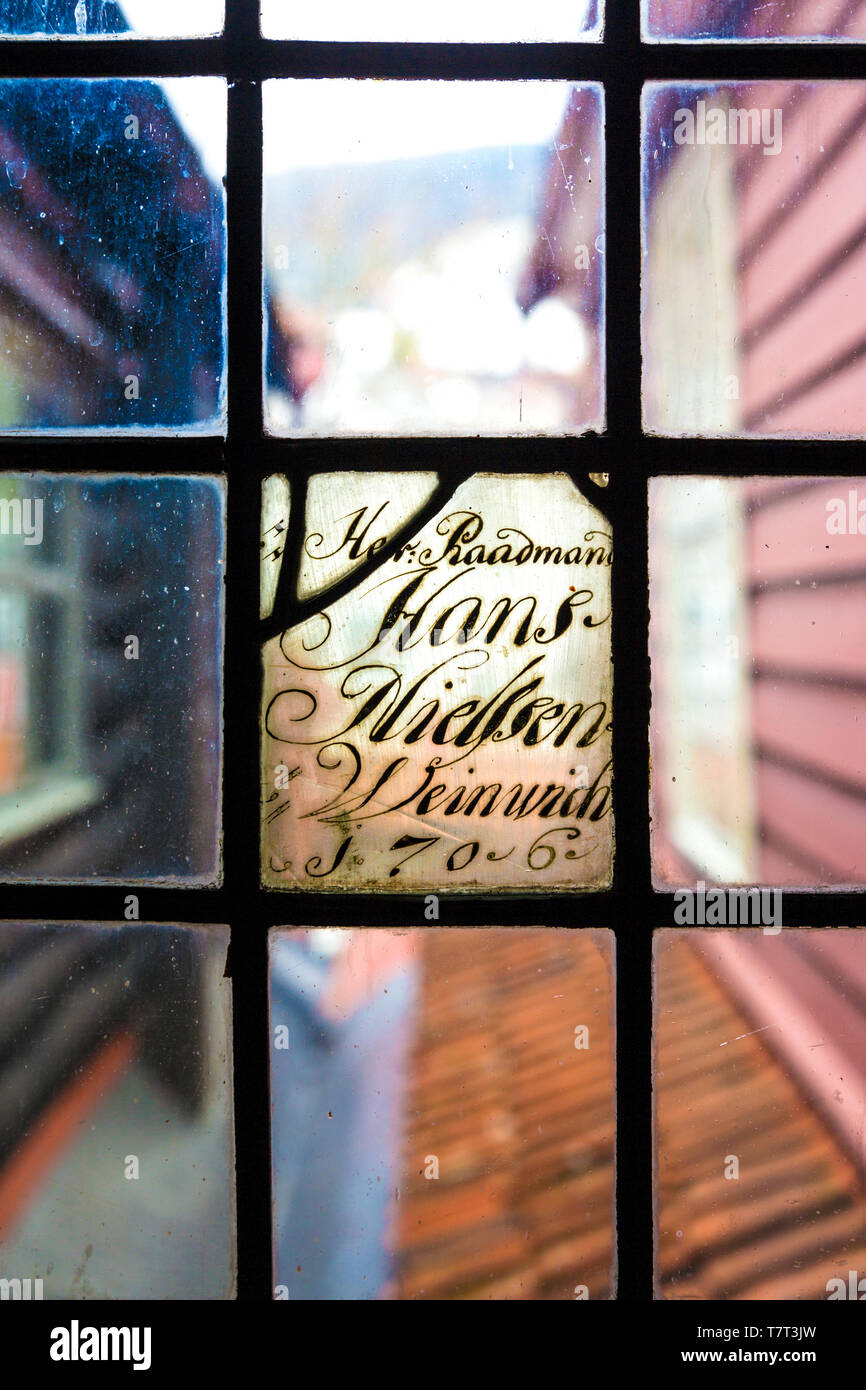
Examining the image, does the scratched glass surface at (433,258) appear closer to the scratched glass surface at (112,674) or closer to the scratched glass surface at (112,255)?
the scratched glass surface at (112,255)

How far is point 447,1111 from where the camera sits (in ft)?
3.78

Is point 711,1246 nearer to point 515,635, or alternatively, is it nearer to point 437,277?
point 515,635

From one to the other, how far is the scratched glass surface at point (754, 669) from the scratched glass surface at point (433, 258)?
0.27m

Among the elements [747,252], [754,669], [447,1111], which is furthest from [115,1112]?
[747,252]

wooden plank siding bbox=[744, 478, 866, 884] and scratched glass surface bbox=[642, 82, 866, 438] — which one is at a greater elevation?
scratched glass surface bbox=[642, 82, 866, 438]

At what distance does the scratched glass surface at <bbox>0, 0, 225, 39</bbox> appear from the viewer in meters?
1.13

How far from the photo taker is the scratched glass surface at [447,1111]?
3.75 feet

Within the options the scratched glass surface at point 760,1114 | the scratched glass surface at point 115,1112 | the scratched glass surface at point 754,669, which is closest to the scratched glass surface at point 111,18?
the scratched glass surface at point 754,669

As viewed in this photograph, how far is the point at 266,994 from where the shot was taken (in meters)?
1.15

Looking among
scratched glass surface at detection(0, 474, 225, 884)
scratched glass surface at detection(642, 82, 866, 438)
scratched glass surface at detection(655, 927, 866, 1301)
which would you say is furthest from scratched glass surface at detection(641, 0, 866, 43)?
scratched glass surface at detection(655, 927, 866, 1301)

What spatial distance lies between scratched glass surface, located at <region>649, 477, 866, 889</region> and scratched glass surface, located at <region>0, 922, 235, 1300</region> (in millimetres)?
763

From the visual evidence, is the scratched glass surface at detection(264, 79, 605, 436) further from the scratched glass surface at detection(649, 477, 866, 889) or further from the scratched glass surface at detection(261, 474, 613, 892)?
the scratched glass surface at detection(649, 477, 866, 889)

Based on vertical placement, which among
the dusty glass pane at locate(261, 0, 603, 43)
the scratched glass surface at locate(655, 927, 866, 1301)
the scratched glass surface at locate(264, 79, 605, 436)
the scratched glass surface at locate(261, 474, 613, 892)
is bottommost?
the scratched glass surface at locate(655, 927, 866, 1301)
